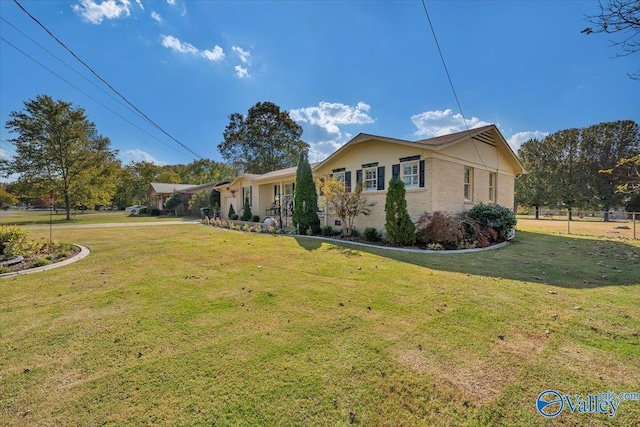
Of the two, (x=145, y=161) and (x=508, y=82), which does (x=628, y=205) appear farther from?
(x=145, y=161)

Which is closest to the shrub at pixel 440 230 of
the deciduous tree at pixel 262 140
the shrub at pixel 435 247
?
the shrub at pixel 435 247

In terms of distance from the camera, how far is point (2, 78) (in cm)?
1129

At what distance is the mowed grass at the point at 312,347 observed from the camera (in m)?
2.24

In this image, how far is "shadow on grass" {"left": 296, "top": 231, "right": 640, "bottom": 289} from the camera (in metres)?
5.86

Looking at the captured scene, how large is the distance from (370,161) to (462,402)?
466 inches

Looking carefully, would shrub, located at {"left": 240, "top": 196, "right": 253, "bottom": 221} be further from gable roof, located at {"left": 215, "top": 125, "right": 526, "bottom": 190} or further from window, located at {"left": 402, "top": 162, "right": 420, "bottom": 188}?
window, located at {"left": 402, "top": 162, "right": 420, "bottom": 188}

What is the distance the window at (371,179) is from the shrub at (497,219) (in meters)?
4.45

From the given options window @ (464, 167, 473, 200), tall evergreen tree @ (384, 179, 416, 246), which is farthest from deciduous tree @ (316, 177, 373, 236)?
window @ (464, 167, 473, 200)

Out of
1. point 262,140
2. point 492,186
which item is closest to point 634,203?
point 492,186

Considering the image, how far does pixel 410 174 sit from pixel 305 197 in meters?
5.20

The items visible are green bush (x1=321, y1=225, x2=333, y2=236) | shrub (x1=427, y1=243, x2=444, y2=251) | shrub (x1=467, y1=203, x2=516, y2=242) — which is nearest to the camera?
shrub (x1=427, y1=243, x2=444, y2=251)

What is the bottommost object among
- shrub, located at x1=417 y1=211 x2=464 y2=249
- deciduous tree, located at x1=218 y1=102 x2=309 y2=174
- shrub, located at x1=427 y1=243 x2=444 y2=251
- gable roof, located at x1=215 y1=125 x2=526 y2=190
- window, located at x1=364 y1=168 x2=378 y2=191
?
shrub, located at x1=427 y1=243 x2=444 y2=251

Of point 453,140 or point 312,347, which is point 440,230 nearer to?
point 453,140

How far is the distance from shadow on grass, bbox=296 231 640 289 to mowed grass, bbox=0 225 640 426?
6.1 inches
